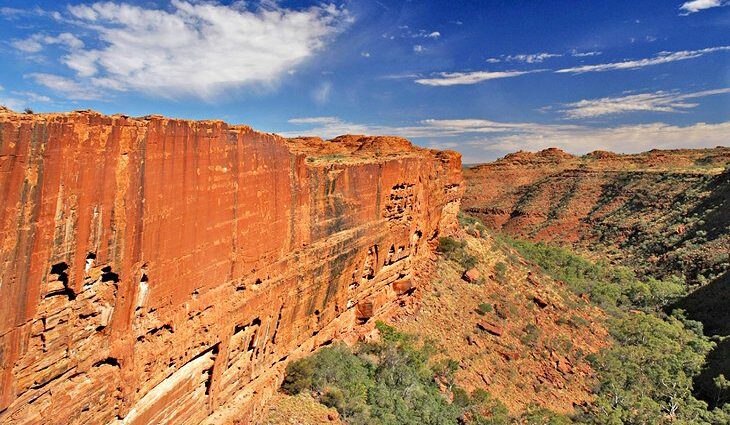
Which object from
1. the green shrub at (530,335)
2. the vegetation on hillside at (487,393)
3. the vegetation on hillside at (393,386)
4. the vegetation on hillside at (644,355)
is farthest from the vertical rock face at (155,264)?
the vegetation on hillside at (644,355)

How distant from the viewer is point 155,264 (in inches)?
295

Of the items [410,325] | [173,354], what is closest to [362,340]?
[410,325]

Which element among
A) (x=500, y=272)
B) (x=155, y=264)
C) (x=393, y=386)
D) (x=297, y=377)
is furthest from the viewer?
(x=500, y=272)

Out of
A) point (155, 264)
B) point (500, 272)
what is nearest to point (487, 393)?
point (500, 272)

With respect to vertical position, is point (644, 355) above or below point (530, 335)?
below

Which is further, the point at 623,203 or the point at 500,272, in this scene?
the point at 623,203

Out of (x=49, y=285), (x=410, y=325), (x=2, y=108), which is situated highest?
(x=2, y=108)

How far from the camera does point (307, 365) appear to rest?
12781 mm

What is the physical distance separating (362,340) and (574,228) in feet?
140

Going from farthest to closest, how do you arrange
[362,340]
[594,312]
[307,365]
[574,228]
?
[574,228] < [594,312] < [362,340] < [307,365]

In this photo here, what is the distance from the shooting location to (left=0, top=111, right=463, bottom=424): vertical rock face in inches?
225

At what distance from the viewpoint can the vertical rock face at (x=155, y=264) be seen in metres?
5.72

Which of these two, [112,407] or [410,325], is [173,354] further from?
[410,325]

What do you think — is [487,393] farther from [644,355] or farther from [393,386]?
[644,355]
